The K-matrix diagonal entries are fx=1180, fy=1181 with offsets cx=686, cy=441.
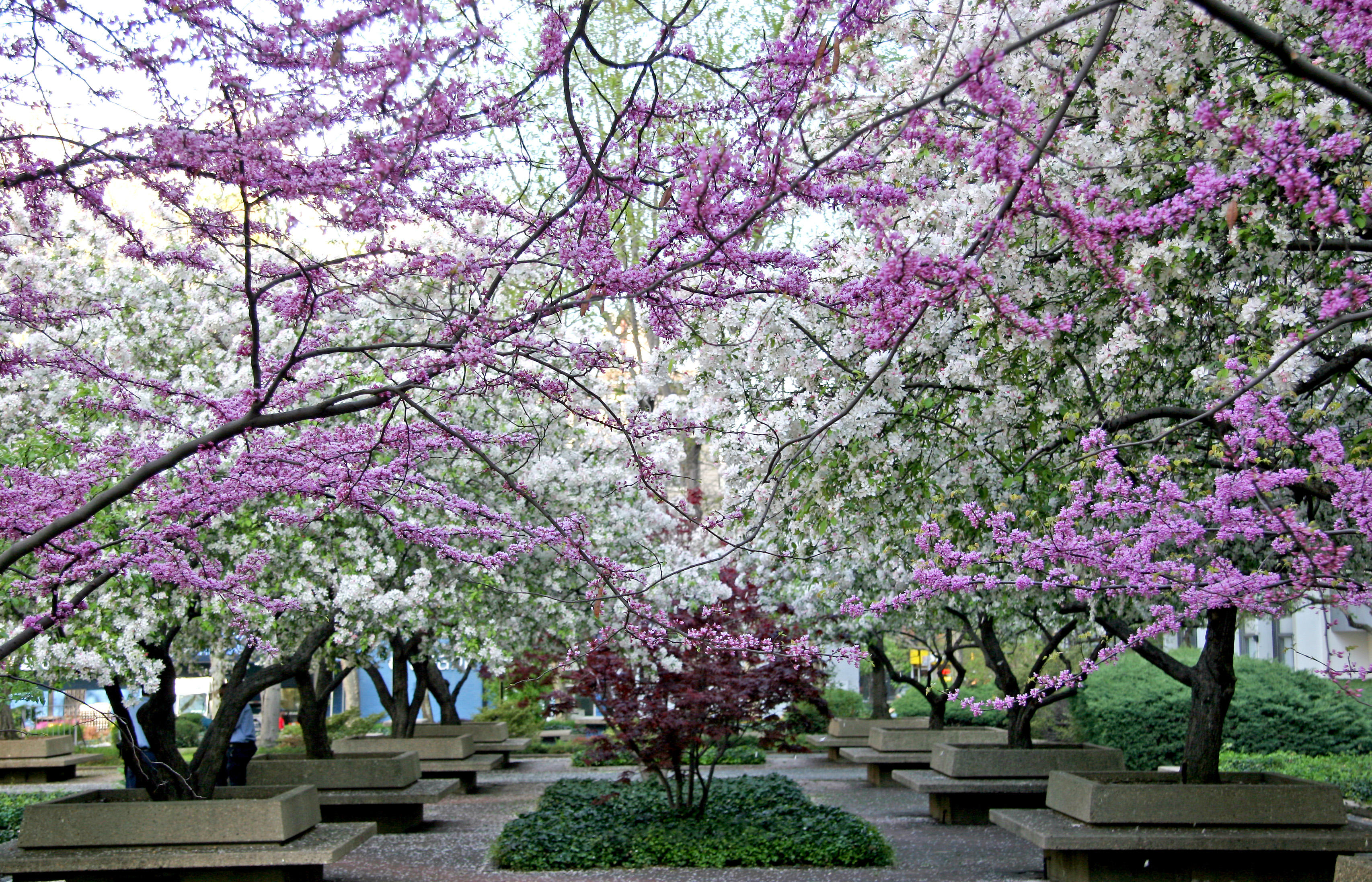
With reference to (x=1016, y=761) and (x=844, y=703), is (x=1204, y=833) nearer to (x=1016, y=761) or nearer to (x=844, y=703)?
(x=1016, y=761)

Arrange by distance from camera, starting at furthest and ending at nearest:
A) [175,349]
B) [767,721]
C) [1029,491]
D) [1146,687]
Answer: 1. [1146,687]
2. [767,721]
3. [175,349]
4. [1029,491]

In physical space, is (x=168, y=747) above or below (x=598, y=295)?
below

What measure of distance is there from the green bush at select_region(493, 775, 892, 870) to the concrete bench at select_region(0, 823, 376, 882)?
2611mm

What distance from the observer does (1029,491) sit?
23.5ft

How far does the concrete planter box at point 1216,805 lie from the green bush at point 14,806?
27.9 ft

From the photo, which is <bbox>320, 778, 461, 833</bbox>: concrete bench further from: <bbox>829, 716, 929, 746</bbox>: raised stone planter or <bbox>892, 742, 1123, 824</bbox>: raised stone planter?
<bbox>829, 716, 929, 746</bbox>: raised stone planter

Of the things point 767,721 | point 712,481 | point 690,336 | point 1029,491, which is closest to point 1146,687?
point 767,721

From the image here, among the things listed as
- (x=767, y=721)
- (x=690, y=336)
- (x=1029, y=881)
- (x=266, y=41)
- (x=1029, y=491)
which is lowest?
(x=1029, y=881)

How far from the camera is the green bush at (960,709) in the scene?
2086 centimetres

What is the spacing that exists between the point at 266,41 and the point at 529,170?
2093 mm

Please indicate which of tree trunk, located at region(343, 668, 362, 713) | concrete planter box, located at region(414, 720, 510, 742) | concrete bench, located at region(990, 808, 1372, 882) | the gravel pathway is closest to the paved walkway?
the gravel pathway

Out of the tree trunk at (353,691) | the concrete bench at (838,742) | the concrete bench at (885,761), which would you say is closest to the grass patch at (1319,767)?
the concrete bench at (885,761)

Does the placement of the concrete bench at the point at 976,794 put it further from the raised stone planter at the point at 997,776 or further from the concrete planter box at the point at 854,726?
the concrete planter box at the point at 854,726

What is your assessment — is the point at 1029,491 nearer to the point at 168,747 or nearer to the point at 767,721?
the point at 767,721
